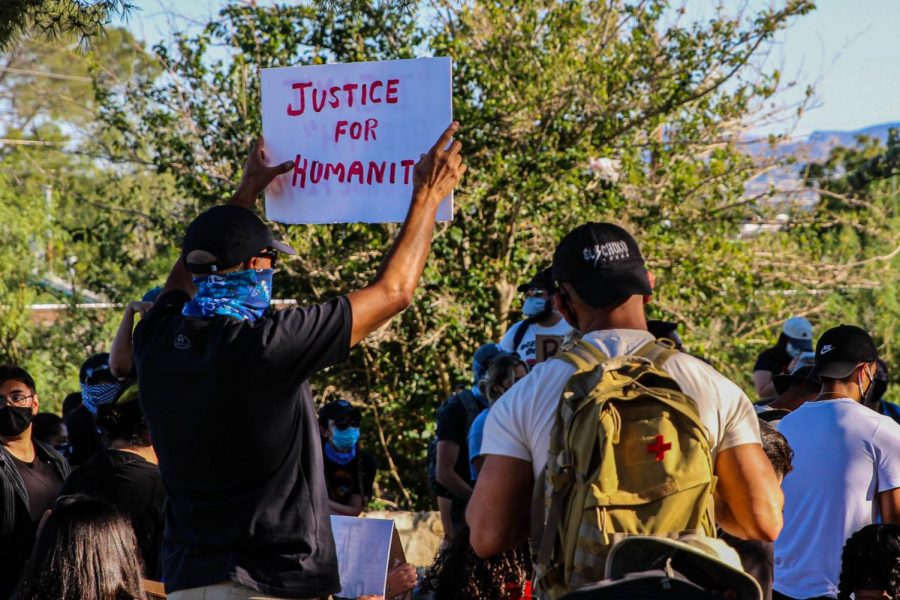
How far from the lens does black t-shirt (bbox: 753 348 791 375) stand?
7.40 meters

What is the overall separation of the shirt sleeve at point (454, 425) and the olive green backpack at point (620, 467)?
386cm

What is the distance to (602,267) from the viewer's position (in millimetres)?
2695

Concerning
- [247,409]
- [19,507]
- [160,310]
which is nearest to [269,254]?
[160,310]

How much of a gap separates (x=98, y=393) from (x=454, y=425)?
2.51 metres

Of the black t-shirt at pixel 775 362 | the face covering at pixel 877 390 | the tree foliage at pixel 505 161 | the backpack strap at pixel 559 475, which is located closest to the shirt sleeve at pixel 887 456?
the face covering at pixel 877 390

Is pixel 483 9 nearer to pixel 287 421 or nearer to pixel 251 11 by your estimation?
pixel 251 11

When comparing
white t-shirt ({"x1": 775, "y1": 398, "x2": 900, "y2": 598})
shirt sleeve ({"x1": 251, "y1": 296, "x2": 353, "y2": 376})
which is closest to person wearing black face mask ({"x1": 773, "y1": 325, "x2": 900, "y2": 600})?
white t-shirt ({"x1": 775, "y1": 398, "x2": 900, "y2": 598})

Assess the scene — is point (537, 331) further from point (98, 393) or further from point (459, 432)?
point (98, 393)

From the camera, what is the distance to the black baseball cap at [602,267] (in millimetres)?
2699

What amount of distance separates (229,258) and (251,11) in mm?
7596

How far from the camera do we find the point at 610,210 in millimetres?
10094

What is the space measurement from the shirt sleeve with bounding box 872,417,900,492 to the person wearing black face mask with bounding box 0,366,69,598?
329 cm

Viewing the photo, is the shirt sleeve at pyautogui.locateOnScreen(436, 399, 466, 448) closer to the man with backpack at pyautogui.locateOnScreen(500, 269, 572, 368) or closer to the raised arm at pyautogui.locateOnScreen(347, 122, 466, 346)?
the man with backpack at pyautogui.locateOnScreen(500, 269, 572, 368)

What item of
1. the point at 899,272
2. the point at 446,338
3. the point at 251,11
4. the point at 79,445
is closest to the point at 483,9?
the point at 251,11
